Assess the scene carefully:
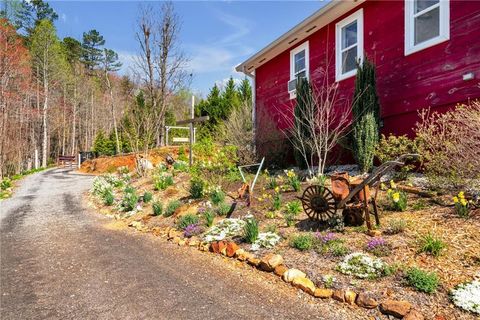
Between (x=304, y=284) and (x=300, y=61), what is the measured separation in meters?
8.88

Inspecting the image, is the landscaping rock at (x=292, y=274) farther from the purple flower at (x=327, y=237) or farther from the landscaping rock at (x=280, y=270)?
the purple flower at (x=327, y=237)

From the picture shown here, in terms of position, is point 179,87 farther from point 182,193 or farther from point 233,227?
point 233,227

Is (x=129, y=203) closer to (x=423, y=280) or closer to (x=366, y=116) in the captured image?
(x=366, y=116)

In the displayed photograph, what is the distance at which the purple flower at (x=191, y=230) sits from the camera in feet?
17.9

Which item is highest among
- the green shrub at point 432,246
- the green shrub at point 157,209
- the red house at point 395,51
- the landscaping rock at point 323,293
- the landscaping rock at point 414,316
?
the red house at point 395,51

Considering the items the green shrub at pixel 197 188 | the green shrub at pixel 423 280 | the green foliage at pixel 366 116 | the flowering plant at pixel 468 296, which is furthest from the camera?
the green shrub at pixel 197 188

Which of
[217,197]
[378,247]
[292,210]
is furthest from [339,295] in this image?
[217,197]

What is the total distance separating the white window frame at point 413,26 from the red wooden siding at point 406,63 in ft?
0.27

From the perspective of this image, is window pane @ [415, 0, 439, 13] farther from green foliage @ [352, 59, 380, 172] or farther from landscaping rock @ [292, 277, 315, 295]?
landscaping rock @ [292, 277, 315, 295]

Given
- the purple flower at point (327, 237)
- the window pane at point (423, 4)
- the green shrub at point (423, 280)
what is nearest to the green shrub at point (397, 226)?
the purple flower at point (327, 237)

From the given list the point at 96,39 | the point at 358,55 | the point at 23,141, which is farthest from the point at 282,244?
the point at 96,39

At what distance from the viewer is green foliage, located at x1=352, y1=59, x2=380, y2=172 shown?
682 centimetres

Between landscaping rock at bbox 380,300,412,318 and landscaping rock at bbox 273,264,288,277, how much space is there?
1174mm

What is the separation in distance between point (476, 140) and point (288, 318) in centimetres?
363
